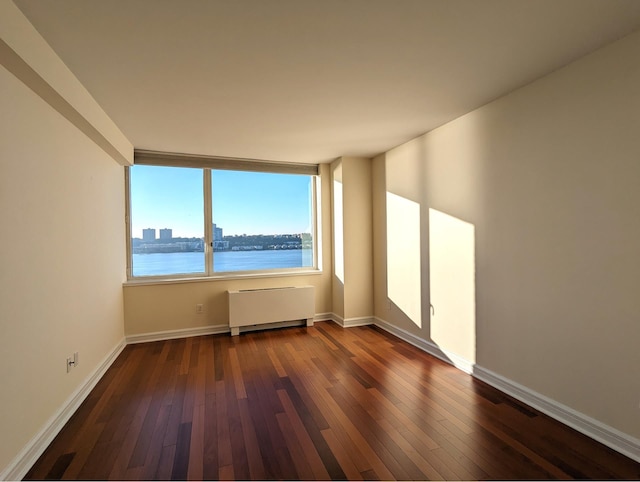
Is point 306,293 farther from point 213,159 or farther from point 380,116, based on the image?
point 380,116

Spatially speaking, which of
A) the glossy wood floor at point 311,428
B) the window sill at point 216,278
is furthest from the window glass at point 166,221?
the glossy wood floor at point 311,428

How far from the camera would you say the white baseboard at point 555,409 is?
5.91 feet

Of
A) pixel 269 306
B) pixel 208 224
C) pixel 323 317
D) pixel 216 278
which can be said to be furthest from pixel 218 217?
pixel 323 317

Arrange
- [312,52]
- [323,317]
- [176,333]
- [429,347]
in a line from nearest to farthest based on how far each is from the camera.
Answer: [312,52] < [429,347] < [176,333] < [323,317]

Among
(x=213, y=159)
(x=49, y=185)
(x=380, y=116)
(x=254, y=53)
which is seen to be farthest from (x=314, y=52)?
(x=213, y=159)

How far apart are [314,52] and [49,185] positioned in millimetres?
2002

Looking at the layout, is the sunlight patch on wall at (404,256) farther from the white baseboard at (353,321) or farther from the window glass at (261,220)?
the window glass at (261,220)

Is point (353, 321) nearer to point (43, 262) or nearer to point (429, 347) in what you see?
point (429, 347)

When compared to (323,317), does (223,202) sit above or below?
above

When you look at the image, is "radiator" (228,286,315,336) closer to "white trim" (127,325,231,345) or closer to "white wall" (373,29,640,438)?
"white trim" (127,325,231,345)

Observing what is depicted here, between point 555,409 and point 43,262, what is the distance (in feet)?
11.9

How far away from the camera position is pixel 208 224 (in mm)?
4371

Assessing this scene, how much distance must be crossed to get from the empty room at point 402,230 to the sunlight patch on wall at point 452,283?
0.02 metres

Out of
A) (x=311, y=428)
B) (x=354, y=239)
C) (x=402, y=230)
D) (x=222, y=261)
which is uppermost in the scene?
(x=402, y=230)
